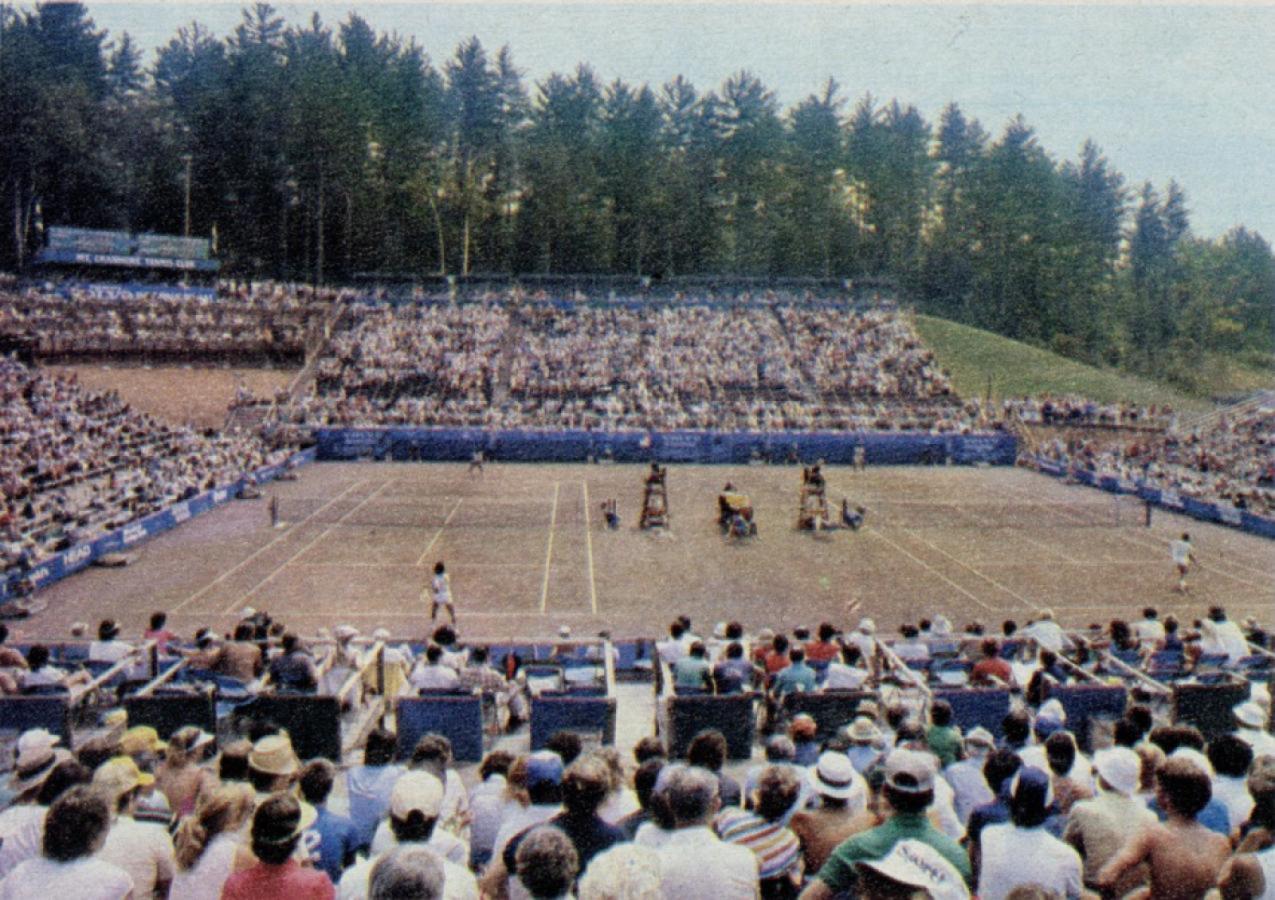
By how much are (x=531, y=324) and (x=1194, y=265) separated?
93.7m

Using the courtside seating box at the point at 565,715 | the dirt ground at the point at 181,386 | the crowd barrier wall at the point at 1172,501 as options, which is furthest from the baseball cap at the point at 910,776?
the dirt ground at the point at 181,386

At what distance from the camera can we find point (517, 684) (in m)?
13.0

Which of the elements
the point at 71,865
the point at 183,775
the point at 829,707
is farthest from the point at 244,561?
the point at 71,865

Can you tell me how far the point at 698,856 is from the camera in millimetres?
4703

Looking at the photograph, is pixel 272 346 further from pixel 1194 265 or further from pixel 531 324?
pixel 1194 265

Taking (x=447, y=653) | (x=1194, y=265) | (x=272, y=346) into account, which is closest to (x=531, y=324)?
(x=272, y=346)

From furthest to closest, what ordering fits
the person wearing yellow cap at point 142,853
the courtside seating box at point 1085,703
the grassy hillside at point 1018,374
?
the grassy hillside at point 1018,374, the courtside seating box at point 1085,703, the person wearing yellow cap at point 142,853

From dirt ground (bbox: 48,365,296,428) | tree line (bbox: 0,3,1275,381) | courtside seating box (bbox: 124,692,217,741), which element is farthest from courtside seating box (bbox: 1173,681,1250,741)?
tree line (bbox: 0,3,1275,381)

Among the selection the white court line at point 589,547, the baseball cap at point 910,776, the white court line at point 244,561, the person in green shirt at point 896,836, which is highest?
the baseball cap at point 910,776

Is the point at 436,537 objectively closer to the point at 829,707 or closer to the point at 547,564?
the point at 547,564

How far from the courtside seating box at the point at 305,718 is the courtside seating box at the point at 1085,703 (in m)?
8.44

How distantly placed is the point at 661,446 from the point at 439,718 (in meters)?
37.3

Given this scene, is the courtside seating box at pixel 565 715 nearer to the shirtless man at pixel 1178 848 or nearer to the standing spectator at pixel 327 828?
the standing spectator at pixel 327 828

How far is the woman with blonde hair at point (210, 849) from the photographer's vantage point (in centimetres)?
512
